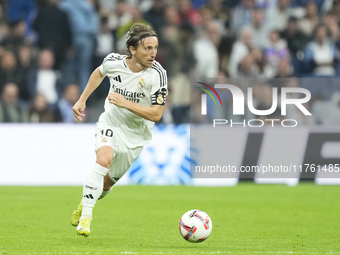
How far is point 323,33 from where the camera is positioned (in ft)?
55.3

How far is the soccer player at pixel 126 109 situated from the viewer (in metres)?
6.85

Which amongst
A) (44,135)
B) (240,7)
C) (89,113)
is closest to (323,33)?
(240,7)

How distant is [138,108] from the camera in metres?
6.84

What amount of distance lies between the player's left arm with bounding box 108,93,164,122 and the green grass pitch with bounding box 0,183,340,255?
1348 millimetres

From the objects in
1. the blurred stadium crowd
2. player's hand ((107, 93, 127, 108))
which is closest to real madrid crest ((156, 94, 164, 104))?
player's hand ((107, 93, 127, 108))

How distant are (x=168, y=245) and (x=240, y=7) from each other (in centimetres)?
1237

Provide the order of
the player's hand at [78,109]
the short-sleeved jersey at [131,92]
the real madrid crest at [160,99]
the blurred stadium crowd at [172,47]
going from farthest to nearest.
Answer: the blurred stadium crowd at [172,47]
the player's hand at [78,109]
the short-sleeved jersey at [131,92]
the real madrid crest at [160,99]

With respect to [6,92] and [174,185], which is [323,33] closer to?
[174,185]

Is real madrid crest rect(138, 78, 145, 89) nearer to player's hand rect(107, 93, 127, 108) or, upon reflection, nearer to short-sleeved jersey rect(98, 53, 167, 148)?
short-sleeved jersey rect(98, 53, 167, 148)

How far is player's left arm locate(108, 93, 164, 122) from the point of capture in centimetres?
675

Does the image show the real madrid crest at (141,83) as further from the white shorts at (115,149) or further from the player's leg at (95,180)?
the player's leg at (95,180)

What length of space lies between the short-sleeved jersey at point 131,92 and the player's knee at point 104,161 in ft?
1.65

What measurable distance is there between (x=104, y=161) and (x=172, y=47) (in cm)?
1002

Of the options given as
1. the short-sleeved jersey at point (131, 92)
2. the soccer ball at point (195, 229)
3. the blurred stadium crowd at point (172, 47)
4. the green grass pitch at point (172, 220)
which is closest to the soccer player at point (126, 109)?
the short-sleeved jersey at point (131, 92)
